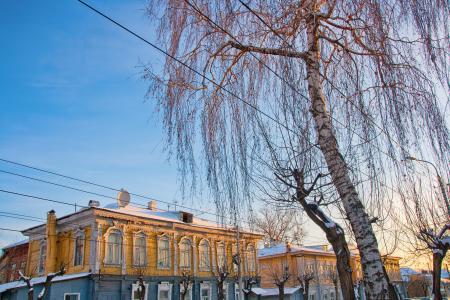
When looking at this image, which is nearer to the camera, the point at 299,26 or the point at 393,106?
the point at 393,106

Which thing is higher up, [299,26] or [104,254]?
[299,26]

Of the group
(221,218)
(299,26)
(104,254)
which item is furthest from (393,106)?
(104,254)

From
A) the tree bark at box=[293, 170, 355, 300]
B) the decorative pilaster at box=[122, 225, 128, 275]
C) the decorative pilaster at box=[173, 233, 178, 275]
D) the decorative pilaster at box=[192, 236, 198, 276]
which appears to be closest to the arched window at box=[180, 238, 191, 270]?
the decorative pilaster at box=[192, 236, 198, 276]

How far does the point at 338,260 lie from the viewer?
6.01 metres

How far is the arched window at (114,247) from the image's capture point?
22.8 m

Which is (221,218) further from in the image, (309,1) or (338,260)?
(309,1)

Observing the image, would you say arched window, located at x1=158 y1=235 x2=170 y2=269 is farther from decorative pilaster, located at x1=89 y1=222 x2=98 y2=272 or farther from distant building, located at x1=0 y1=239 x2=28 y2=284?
distant building, located at x1=0 y1=239 x2=28 y2=284

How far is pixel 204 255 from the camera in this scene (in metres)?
28.4

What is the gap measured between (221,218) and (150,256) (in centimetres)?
2047

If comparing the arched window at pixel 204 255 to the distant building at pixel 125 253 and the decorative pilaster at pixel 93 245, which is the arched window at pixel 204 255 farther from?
the decorative pilaster at pixel 93 245

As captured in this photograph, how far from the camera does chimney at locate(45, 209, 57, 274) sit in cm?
2364

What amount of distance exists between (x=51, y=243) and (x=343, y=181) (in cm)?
2276

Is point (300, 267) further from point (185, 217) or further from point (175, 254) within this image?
point (175, 254)

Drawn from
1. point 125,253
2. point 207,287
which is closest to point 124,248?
point 125,253
